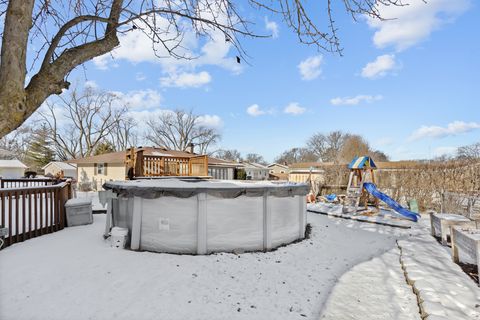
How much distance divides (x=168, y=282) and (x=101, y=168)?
21477 millimetres

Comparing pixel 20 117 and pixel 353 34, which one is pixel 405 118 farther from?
pixel 20 117

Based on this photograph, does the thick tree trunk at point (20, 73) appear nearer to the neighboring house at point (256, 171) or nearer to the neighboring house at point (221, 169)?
the neighboring house at point (221, 169)

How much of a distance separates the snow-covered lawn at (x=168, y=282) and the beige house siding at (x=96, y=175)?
17.0 m

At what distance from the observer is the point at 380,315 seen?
9.87 ft

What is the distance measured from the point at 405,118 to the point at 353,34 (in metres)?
11.7

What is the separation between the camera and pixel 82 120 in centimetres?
3191

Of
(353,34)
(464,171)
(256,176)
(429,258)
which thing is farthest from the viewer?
(256,176)

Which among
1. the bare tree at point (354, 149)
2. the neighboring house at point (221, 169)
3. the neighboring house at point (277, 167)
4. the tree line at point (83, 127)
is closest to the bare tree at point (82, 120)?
the tree line at point (83, 127)

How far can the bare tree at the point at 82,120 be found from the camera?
101ft

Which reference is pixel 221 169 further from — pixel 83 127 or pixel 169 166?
pixel 83 127

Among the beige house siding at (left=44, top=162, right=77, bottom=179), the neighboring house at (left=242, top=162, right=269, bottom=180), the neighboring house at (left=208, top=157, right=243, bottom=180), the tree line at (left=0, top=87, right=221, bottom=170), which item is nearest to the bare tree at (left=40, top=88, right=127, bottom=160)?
the tree line at (left=0, top=87, right=221, bottom=170)

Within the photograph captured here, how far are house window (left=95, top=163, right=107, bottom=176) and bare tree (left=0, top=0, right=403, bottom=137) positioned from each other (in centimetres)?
2039

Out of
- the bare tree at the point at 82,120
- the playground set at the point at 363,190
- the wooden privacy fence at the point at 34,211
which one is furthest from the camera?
the bare tree at the point at 82,120

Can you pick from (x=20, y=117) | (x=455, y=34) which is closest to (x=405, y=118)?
(x=455, y=34)
